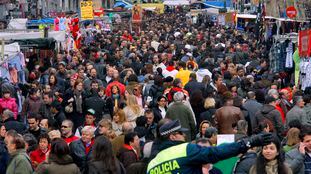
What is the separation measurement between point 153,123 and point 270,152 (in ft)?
17.3

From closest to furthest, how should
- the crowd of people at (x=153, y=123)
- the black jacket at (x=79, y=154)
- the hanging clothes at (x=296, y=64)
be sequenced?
the crowd of people at (x=153, y=123) < the black jacket at (x=79, y=154) < the hanging clothes at (x=296, y=64)

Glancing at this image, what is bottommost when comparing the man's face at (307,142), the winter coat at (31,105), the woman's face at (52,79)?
the winter coat at (31,105)

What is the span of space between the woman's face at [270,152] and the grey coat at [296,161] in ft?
2.77

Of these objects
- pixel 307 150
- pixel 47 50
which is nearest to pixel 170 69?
pixel 47 50

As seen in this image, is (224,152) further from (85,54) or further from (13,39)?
(85,54)

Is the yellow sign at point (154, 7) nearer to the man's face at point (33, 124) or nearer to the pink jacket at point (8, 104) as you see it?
the pink jacket at point (8, 104)

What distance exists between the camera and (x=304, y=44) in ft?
60.4

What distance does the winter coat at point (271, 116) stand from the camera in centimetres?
1220

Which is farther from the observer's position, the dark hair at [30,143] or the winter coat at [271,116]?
the winter coat at [271,116]

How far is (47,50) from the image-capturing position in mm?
26188

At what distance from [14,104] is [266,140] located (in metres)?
9.46

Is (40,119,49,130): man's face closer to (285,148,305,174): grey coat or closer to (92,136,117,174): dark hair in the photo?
(92,136,117,174): dark hair

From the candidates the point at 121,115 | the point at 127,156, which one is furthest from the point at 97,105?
the point at 127,156

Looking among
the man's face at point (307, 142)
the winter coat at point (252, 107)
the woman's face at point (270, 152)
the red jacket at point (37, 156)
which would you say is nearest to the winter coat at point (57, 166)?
the red jacket at point (37, 156)
